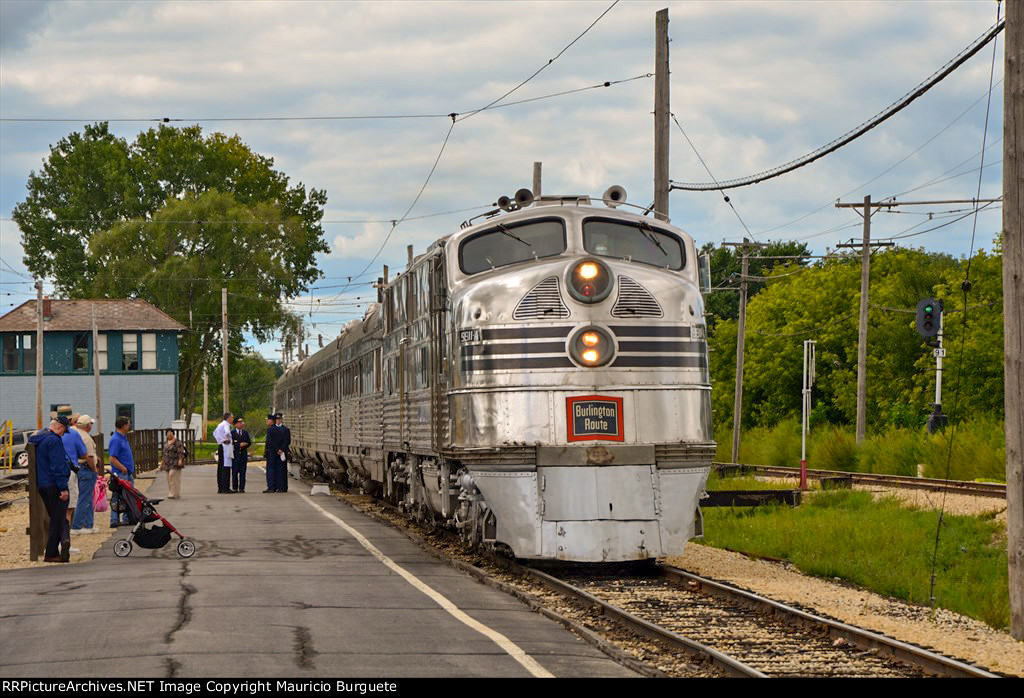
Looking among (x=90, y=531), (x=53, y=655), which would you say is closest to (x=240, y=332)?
(x=90, y=531)

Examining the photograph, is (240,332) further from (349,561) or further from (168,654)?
(168,654)

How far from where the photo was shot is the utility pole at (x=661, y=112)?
76.9 feet

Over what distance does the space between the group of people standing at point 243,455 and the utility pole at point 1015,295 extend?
2039cm

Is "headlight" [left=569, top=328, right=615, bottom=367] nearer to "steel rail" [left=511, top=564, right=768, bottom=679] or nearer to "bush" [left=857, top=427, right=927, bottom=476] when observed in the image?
"steel rail" [left=511, top=564, right=768, bottom=679]

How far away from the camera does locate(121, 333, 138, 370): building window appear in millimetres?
65250

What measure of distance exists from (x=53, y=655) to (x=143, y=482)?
2917cm

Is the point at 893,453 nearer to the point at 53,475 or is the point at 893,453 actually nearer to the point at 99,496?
the point at 99,496

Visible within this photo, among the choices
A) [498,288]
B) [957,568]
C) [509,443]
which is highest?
[498,288]

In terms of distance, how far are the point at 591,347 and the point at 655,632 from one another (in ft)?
13.3

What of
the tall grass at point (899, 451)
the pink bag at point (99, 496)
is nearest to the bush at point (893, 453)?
the tall grass at point (899, 451)

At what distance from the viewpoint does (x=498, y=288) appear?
14531 millimetres

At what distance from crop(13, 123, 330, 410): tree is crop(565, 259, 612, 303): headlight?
59045 mm

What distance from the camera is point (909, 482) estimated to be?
29031 mm

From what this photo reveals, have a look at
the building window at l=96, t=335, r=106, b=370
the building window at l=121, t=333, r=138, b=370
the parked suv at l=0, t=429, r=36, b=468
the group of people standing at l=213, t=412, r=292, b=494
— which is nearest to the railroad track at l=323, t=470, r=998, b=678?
the group of people standing at l=213, t=412, r=292, b=494
